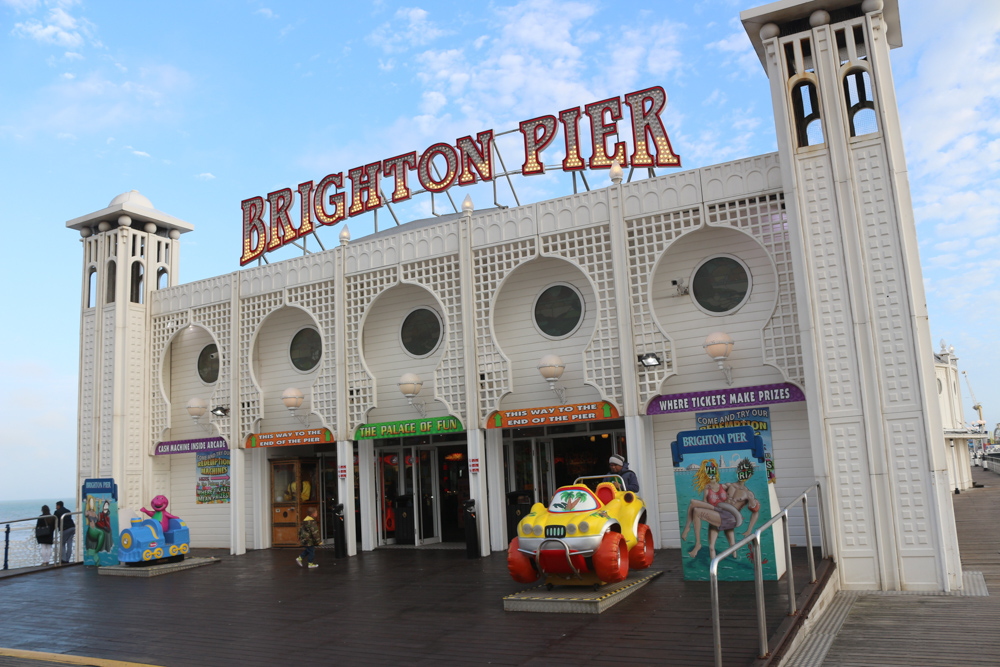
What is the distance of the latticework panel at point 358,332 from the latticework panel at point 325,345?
0.36 m

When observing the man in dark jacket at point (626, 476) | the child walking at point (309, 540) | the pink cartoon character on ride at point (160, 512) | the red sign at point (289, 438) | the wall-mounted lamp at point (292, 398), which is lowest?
the child walking at point (309, 540)

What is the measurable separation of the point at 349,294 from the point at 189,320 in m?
4.54

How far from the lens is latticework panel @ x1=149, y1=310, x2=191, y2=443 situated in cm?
1658

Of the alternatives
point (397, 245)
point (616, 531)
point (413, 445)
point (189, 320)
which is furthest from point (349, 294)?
point (616, 531)

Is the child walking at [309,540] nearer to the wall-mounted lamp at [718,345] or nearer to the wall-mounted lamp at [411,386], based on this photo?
the wall-mounted lamp at [411,386]

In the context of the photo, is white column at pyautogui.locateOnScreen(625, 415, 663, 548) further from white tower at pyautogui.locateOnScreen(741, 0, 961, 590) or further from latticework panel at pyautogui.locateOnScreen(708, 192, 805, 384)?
white tower at pyautogui.locateOnScreen(741, 0, 961, 590)

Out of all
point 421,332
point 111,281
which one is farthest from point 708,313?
point 111,281

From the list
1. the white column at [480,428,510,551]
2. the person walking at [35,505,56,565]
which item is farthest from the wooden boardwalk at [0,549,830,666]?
the person walking at [35,505,56,565]

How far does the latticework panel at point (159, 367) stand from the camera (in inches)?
653

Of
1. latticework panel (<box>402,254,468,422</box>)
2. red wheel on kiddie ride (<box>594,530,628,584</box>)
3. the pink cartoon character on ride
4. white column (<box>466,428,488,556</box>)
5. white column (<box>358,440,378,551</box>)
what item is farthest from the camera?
white column (<box>358,440,378,551</box>)

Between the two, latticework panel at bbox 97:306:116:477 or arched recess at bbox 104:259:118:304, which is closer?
latticework panel at bbox 97:306:116:477

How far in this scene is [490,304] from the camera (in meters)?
12.9

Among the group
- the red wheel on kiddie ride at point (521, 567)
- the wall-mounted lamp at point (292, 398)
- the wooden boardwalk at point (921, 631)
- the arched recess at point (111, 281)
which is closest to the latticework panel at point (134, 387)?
the arched recess at point (111, 281)

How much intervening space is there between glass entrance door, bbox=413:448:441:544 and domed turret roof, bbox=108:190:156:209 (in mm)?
9046
